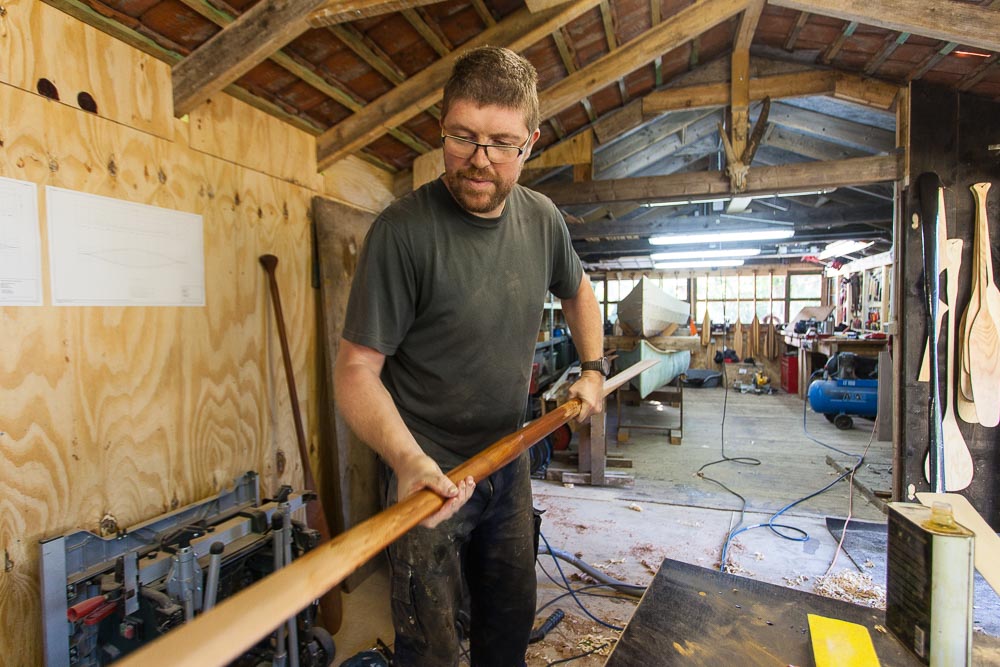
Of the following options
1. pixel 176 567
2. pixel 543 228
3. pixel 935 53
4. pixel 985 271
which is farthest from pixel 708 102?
pixel 176 567

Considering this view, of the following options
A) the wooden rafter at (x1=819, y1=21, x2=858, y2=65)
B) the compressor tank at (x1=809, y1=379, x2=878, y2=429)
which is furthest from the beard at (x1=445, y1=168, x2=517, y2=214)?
the compressor tank at (x1=809, y1=379, x2=878, y2=429)

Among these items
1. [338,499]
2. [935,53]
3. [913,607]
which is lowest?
[338,499]

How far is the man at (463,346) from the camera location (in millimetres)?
1127

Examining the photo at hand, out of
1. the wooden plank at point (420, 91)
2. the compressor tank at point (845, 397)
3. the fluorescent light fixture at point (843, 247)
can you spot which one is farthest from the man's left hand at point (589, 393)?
the fluorescent light fixture at point (843, 247)

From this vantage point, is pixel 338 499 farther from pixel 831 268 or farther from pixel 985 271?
pixel 831 268

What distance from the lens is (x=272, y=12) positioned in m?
1.72

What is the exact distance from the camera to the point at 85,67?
1573 mm

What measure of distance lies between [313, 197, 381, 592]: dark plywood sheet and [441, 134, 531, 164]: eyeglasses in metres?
1.49

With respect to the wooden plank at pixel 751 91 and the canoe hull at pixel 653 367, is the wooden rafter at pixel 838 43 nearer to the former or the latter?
the wooden plank at pixel 751 91

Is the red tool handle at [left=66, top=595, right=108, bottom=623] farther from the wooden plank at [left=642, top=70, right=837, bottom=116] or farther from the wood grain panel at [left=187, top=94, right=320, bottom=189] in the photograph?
the wooden plank at [left=642, top=70, right=837, bottom=116]

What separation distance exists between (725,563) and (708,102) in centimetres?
316

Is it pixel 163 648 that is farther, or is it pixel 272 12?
pixel 272 12

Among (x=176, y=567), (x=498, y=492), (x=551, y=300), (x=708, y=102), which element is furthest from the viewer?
(x=551, y=300)

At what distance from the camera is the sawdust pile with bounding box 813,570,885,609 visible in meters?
2.36
